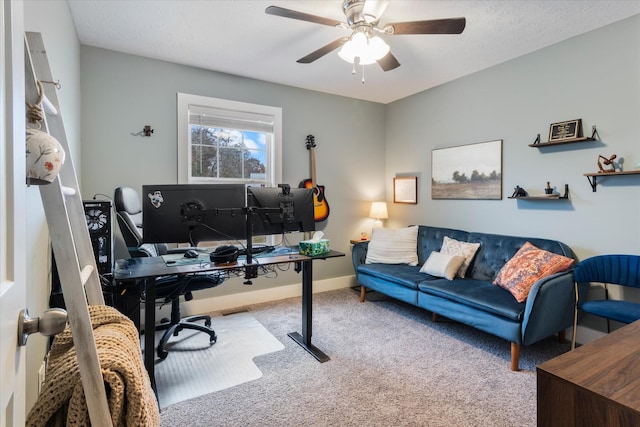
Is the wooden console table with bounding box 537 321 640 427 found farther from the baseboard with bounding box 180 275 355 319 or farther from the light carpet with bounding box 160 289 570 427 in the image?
the baseboard with bounding box 180 275 355 319

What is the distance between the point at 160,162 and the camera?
3244mm

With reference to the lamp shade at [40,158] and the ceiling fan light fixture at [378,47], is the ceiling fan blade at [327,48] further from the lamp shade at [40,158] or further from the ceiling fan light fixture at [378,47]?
the lamp shade at [40,158]

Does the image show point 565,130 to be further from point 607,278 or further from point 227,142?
point 227,142

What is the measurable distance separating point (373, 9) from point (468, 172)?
2230mm

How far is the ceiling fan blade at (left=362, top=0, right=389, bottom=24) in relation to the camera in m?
1.94

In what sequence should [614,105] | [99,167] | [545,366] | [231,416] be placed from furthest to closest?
1. [99,167]
2. [614,105]
3. [231,416]
4. [545,366]

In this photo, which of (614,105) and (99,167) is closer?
(614,105)

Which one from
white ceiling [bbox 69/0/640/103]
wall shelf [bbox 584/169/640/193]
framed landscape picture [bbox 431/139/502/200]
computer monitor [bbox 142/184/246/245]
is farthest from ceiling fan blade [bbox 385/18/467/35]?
framed landscape picture [bbox 431/139/502/200]

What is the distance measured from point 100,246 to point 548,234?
3.50 m

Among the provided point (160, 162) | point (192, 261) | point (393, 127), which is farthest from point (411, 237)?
point (160, 162)

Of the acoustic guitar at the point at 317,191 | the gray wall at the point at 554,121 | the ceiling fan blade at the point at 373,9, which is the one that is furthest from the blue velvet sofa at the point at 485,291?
the ceiling fan blade at the point at 373,9

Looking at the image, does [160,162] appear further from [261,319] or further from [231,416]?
[231,416]

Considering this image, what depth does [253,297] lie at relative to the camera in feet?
12.3

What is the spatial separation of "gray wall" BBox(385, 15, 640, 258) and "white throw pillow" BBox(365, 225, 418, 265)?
465 millimetres
